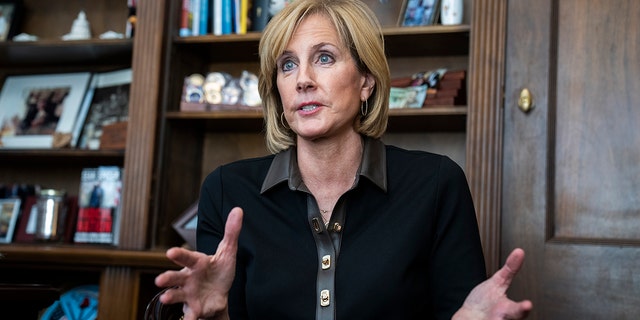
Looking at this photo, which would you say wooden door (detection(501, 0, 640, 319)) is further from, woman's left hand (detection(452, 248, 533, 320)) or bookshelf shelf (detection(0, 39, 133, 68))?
bookshelf shelf (detection(0, 39, 133, 68))

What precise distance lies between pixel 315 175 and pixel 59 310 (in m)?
1.75

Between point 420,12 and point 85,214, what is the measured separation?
1.53 m

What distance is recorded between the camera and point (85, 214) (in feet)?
10.5

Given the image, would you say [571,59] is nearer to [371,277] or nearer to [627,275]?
[627,275]

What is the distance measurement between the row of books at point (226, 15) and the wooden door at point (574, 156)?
944mm

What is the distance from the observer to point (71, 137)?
3.35 meters

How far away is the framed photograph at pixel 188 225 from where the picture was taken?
9.83ft

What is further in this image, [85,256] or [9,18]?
[9,18]

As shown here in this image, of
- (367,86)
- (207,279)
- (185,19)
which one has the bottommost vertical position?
(207,279)

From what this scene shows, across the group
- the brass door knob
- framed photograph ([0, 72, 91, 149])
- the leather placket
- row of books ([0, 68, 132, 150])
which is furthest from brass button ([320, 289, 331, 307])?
framed photograph ([0, 72, 91, 149])

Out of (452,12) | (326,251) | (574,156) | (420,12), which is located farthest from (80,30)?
(326,251)

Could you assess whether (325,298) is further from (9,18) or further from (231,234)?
(9,18)

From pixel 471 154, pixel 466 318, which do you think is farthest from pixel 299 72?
pixel 471 154

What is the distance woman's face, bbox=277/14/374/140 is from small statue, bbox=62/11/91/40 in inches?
69.3
